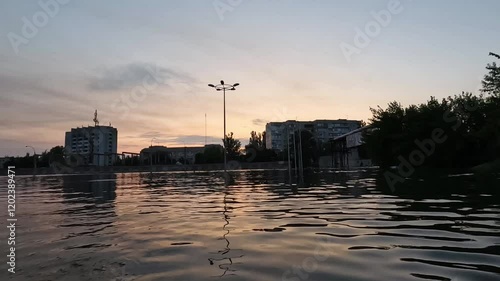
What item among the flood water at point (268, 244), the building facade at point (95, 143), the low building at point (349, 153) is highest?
the building facade at point (95, 143)

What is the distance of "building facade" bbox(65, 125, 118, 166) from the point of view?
142 m

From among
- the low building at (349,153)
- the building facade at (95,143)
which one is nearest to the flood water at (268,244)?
the low building at (349,153)

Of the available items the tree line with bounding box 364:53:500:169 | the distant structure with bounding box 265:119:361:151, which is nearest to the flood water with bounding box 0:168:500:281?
the tree line with bounding box 364:53:500:169

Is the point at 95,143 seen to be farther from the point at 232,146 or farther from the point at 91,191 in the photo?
the point at 91,191

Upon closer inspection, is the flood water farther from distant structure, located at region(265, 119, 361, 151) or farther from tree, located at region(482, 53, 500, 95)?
distant structure, located at region(265, 119, 361, 151)

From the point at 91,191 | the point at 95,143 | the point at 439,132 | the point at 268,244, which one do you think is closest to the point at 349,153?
the point at 439,132

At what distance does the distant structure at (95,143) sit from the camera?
14223cm

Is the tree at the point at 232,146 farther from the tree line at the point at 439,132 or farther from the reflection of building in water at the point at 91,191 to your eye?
the reflection of building in water at the point at 91,191

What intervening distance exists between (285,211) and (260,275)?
635 centimetres

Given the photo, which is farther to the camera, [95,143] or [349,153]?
[95,143]

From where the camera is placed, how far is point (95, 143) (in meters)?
154

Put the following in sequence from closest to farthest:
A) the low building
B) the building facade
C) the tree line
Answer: the tree line < the low building < the building facade

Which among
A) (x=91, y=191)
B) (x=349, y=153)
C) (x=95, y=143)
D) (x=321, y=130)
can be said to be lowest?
(x=91, y=191)

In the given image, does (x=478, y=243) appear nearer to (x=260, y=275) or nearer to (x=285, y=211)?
(x=260, y=275)
